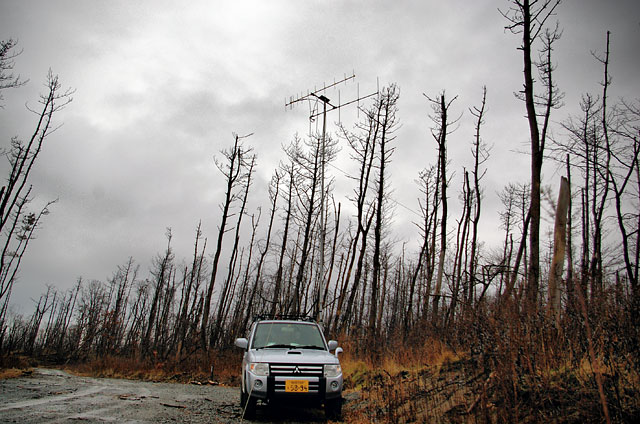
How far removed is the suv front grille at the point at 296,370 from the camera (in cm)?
720

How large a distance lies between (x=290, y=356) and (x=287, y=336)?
44.0 inches

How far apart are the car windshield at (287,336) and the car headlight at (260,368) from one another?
39.2 inches

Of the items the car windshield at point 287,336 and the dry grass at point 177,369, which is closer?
the car windshield at point 287,336

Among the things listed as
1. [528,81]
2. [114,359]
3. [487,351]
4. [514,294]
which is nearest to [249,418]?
[487,351]

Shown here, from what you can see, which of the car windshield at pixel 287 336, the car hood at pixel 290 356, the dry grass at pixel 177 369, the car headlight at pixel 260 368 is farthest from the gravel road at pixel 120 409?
the dry grass at pixel 177 369

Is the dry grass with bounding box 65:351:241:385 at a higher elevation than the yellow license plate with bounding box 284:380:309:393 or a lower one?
lower

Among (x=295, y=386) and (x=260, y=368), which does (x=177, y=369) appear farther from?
(x=295, y=386)

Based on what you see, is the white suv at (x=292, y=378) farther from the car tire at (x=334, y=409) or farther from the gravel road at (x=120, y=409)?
the gravel road at (x=120, y=409)

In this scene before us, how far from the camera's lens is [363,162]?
70.9 feet

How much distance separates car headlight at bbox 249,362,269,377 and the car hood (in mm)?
78

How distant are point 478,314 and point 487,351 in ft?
4.02

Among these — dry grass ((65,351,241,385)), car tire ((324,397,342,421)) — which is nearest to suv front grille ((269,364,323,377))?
car tire ((324,397,342,421))

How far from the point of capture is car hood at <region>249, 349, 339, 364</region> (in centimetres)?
734

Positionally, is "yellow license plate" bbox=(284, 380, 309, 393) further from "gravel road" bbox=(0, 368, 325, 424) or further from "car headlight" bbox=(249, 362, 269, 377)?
"gravel road" bbox=(0, 368, 325, 424)
